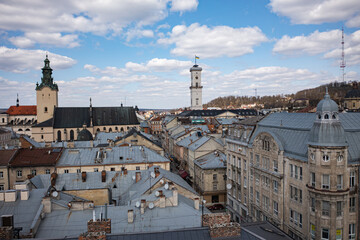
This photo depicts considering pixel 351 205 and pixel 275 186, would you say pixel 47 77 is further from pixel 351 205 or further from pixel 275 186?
pixel 351 205

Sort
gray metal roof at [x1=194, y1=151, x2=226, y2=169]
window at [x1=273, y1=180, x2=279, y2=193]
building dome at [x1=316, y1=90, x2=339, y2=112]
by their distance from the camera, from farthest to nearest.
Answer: gray metal roof at [x1=194, y1=151, x2=226, y2=169], window at [x1=273, y1=180, x2=279, y2=193], building dome at [x1=316, y1=90, x2=339, y2=112]

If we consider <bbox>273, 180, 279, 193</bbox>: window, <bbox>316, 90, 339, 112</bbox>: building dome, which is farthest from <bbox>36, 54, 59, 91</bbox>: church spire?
<bbox>316, 90, 339, 112</bbox>: building dome

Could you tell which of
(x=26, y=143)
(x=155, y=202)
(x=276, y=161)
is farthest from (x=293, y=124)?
(x=26, y=143)

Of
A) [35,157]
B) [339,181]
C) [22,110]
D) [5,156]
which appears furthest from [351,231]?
[22,110]

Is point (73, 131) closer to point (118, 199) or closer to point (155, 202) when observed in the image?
point (118, 199)

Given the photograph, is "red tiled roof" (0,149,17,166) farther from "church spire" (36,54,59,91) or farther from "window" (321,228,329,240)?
"church spire" (36,54,59,91)

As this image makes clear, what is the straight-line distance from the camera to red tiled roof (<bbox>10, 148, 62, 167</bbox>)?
2044 inches

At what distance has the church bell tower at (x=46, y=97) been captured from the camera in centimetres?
11706

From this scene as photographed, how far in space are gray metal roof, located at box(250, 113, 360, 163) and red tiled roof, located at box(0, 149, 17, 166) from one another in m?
40.4

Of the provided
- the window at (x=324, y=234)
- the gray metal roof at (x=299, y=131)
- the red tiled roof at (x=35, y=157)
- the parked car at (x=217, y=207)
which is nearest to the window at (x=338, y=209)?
the window at (x=324, y=234)

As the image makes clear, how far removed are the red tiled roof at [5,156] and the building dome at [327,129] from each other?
1851 inches

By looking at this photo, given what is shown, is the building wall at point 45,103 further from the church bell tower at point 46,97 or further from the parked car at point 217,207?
the parked car at point 217,207

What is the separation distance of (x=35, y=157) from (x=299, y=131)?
4352 centimetres

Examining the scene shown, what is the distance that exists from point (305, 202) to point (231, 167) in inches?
777
